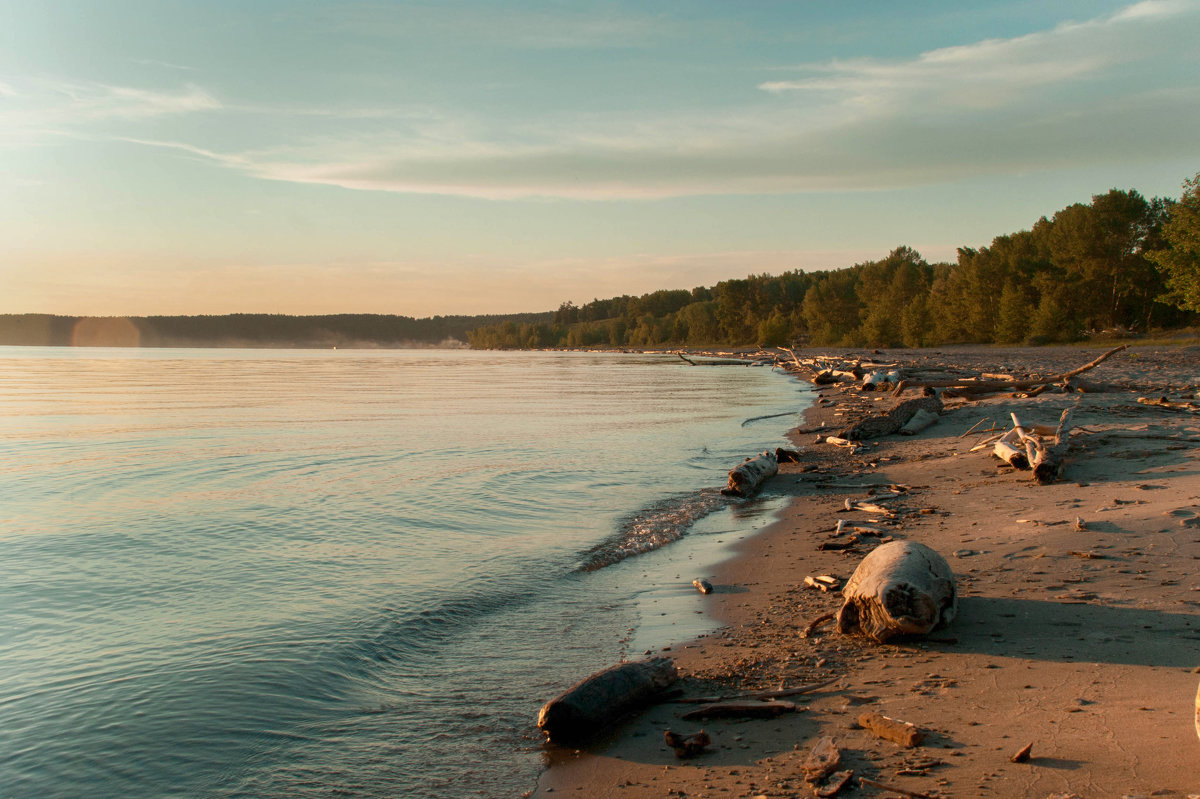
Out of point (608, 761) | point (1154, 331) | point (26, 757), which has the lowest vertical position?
point (26, 757)

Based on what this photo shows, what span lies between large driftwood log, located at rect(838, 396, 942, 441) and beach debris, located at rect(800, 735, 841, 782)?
1647cm

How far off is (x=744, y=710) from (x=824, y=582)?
3314 mm

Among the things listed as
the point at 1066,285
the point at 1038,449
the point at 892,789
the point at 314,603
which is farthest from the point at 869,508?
the point at 1066,285

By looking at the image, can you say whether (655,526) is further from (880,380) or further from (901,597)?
(880,380)

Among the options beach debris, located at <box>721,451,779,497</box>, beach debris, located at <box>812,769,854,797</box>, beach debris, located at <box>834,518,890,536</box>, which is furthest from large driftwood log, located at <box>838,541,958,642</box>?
beach debris, located at <box>721,451,779,497</box>

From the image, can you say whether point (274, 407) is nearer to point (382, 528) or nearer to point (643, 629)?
point (382, 528)

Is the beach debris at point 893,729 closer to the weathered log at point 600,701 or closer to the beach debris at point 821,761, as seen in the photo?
the beach debris at point 821,761

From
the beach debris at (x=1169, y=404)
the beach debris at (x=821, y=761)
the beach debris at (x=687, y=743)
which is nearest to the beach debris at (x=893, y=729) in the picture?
the beach debris at (x=821, y=761)

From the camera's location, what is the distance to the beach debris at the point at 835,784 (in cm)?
408

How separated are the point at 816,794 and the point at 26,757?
18.4 feet

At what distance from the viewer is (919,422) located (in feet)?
67.1

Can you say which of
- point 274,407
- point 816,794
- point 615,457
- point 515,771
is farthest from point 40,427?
point 816,794

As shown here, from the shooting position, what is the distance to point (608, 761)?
194 inches

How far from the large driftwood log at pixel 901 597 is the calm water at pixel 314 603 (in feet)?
7.23
